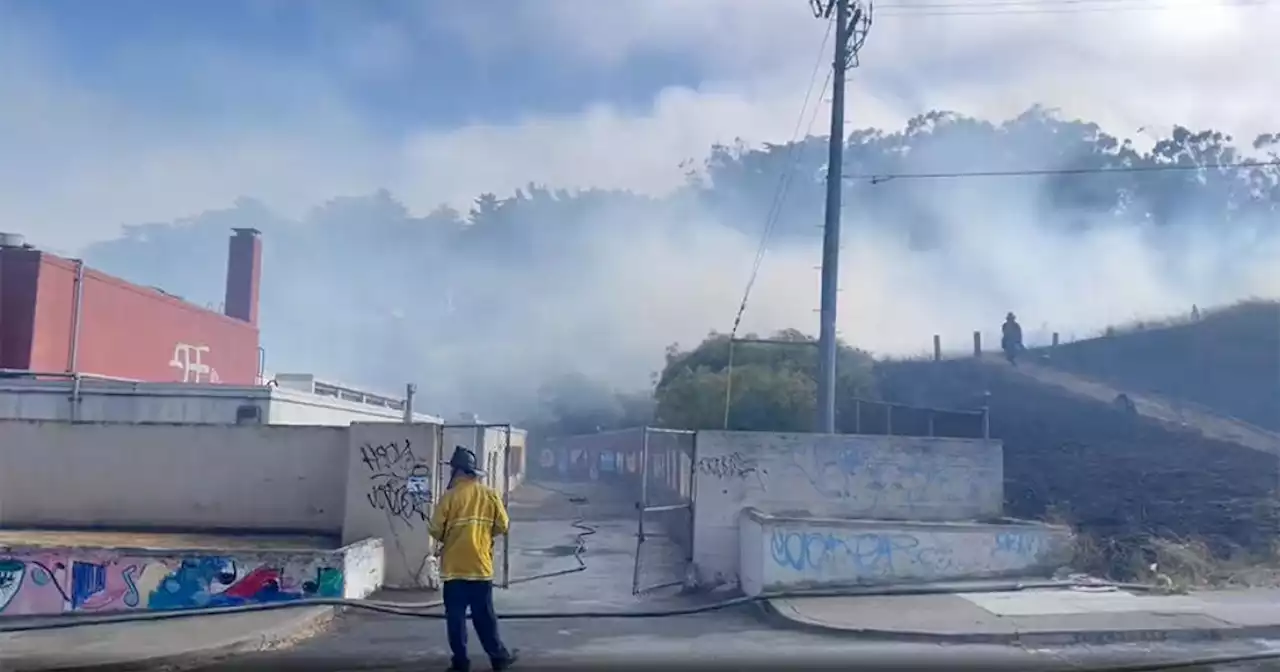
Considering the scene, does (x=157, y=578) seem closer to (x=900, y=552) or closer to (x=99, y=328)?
(x=900, y=552)

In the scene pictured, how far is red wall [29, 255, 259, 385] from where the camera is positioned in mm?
22828

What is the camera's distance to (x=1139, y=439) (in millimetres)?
23406

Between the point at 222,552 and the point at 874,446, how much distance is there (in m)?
8.26

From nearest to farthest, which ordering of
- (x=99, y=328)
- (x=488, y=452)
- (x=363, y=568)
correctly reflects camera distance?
(x=363, y=568) → (x=99, y=328) → (x=488, y=452)

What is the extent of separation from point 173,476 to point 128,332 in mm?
11967

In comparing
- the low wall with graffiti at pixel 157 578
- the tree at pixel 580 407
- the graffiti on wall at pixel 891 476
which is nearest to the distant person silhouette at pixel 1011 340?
the graffiti on wall at pixel 891 476

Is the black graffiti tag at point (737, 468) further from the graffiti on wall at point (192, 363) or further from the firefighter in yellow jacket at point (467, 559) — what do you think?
the graffiti on wall at point (192, 363)

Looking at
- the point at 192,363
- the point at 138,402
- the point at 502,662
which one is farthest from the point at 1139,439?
the point at 192,363

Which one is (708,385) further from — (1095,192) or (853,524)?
(1095,192)

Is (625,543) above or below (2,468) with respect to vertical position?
below

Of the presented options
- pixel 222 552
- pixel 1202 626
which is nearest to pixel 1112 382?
pixel 1202 626

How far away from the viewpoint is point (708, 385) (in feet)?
92.2

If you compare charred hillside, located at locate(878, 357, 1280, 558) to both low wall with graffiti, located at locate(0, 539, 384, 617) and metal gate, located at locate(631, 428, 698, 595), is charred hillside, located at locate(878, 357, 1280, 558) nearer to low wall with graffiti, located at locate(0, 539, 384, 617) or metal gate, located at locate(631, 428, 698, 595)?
metal gate, located at locate(631, 428, 698, 595)

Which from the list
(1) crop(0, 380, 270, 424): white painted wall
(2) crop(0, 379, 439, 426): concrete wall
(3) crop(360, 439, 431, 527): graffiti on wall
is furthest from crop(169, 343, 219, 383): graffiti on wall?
(3) crop(360, 439, 431, 527): graffiti on wall
